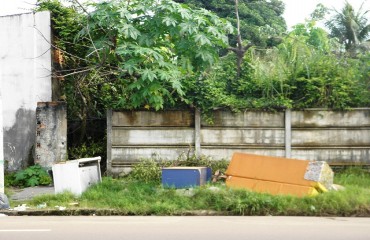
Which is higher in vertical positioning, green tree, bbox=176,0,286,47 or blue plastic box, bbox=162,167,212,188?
green tree, bbox=176,0,286,47

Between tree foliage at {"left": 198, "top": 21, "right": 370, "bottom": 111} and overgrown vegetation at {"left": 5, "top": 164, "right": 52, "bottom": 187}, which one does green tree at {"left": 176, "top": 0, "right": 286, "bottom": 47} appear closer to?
tree foliage at {"left": 198, "top": 21, "right": 370, "bottom": 111}

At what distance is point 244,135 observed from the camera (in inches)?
487

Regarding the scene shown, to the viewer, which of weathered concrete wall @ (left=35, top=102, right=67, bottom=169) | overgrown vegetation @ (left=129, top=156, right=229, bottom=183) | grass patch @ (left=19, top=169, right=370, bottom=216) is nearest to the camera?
grass patch @ (left=19, top=169, right=370, bottom=216)

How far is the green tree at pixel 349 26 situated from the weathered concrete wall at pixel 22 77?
72.6 ft

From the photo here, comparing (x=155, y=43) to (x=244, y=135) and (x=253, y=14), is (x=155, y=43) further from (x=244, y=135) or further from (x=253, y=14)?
(x=253, y=14)

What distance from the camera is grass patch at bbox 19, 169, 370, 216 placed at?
9578 mm

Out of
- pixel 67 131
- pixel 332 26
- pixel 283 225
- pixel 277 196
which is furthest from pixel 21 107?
pixel 332 26

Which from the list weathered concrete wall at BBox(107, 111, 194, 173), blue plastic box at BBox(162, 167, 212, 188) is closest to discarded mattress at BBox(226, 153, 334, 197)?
blue plastic box at BBox(162, 167, 212, 188)

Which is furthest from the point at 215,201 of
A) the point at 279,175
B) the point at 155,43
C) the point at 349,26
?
the point at 349,26

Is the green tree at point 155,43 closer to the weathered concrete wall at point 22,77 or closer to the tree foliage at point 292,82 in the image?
the tree foliage at point 292,82

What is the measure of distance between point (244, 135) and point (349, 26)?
2176 centimetres

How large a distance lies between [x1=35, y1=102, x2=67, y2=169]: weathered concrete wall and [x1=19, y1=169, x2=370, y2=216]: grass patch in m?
2.31

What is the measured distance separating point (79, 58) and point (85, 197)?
401 centimetres

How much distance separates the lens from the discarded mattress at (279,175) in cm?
1032
